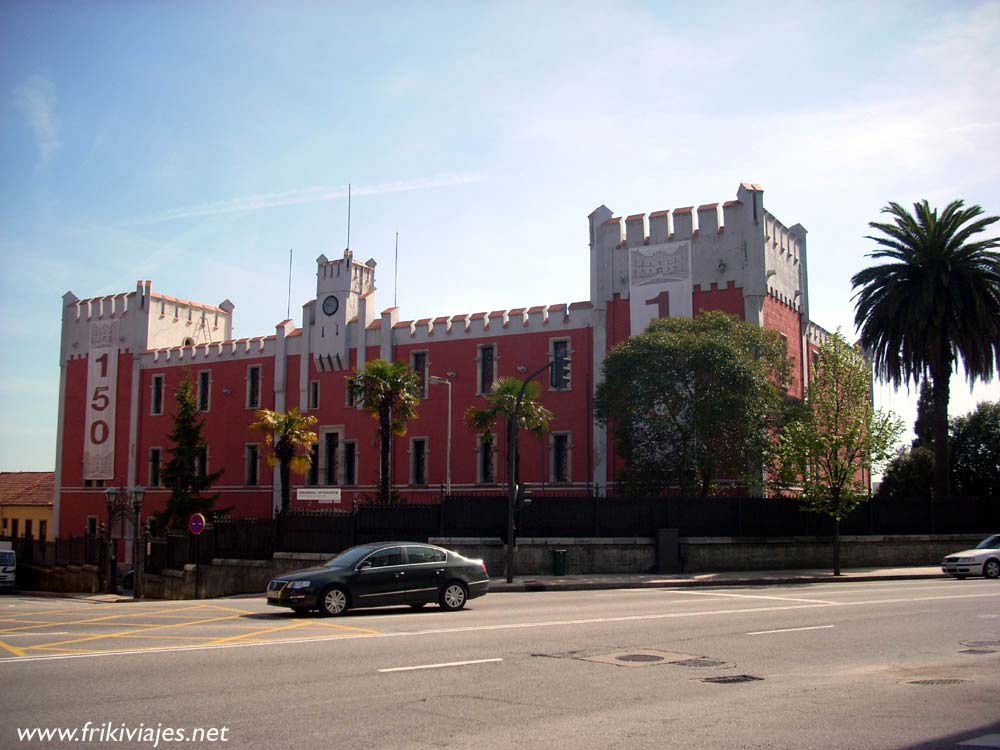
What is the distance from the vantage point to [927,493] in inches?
1983

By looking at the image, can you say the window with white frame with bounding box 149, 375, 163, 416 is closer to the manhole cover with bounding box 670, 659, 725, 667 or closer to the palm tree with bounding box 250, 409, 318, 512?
the palm tree with bounding box 250, 409, 318, 512

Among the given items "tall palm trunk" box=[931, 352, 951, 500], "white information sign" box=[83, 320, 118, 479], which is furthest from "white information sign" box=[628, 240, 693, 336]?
"white information sign" box=[83, 320, 118, 479]

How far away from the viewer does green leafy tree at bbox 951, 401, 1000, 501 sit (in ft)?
156

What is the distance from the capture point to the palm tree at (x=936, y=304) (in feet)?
120

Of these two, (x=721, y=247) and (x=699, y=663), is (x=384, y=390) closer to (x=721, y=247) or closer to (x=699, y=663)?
(x=721, y=247)

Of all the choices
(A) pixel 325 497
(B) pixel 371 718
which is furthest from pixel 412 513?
(B) pixel 371 718

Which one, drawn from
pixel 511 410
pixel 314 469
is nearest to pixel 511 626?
pixel 511 410

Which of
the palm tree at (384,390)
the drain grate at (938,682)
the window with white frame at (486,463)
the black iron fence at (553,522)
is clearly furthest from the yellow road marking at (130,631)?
the window with white frame at (486,463)

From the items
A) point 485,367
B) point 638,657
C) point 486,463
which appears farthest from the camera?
point 485,367

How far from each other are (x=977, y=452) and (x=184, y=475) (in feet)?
134

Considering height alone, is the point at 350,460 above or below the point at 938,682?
above

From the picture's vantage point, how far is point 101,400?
58.5 m

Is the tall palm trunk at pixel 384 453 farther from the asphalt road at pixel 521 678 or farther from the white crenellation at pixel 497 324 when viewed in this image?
the asphalt road at pixel 521 678

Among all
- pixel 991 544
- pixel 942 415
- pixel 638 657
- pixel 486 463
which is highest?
pixel 942 415
